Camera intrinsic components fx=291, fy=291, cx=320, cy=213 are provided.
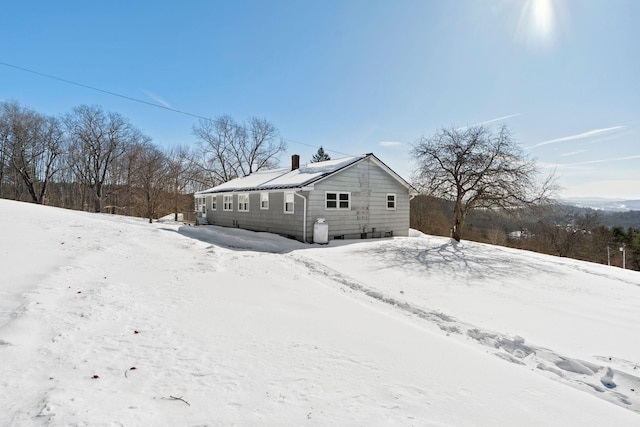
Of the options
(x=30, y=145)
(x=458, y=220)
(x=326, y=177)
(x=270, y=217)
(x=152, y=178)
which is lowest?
(x=458, y=220)

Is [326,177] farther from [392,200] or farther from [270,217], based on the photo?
[392,200]

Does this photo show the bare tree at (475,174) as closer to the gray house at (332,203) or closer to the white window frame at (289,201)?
the gray house at (332,203)

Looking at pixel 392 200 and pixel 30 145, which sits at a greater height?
pixel 30 145

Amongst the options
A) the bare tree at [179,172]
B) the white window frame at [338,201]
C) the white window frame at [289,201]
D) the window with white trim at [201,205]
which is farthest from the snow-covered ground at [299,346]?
the bare tree at [179,172]

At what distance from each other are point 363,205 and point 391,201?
2.32 metres

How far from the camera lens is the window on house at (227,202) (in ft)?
A: 67.2

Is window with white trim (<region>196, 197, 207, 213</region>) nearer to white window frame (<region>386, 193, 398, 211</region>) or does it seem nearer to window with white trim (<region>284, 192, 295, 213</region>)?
window with white trim (<region>284, 192, 295, 213</region>)

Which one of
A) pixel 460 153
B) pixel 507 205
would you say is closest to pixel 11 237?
pixel 460 153

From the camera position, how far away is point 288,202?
49.7 ft


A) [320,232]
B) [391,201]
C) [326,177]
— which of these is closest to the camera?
[320,232]

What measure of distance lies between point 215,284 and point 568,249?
45.2 metres

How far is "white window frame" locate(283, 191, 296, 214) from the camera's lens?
1486 cm

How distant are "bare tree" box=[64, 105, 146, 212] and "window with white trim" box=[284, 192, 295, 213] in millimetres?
32364

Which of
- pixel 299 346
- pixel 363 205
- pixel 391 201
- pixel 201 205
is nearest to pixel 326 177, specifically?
pixel 363 205
